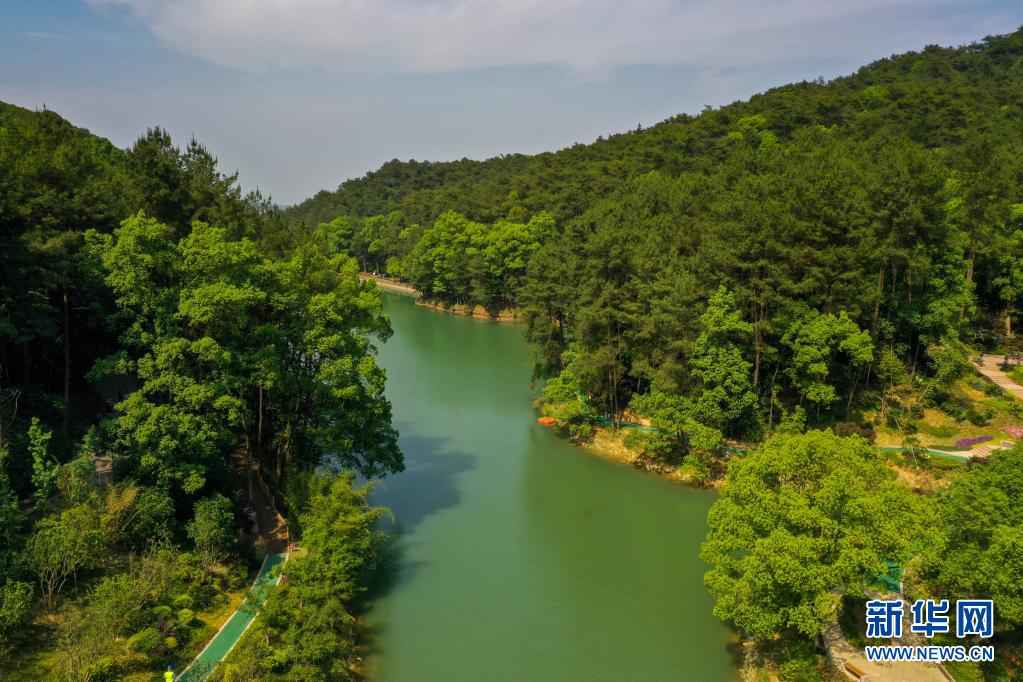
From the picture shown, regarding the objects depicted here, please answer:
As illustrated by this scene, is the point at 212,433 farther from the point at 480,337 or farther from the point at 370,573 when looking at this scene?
the point at 480,337

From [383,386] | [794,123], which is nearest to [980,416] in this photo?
[383,386]

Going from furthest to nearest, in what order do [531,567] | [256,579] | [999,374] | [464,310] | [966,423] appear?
1. [464,310]
2. [999,374]
3. [966,423]
4. [531,567]
5. [256,579]

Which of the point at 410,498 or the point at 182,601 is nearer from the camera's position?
the point at 182,601

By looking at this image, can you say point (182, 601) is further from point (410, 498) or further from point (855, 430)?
point (855, 430)

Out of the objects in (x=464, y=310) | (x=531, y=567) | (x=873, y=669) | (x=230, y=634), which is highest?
(x=464, y=310)

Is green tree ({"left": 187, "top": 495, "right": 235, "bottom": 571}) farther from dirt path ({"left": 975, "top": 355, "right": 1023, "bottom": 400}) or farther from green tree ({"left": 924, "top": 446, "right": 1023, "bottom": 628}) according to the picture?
dirt path ({"left": 975, "top": 355, "right": 1023, "bottom": 400})

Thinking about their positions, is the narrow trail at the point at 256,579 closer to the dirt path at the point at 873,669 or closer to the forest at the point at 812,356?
the forest at the point at 812,356
